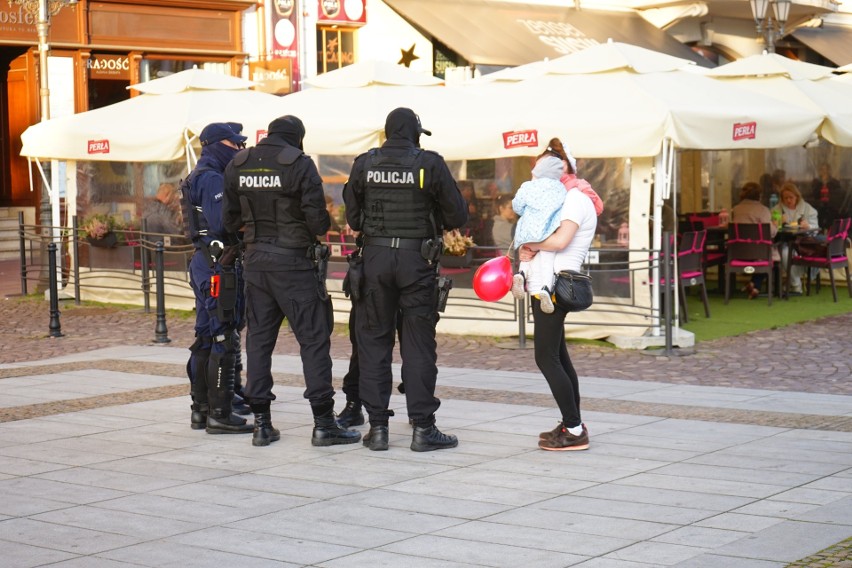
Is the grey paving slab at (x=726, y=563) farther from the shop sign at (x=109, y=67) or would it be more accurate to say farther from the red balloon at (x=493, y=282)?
the shop sign at (x=109, y=67)

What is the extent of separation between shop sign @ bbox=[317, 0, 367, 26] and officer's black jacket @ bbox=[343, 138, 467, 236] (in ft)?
56.8

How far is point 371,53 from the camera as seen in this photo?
25.2 meters

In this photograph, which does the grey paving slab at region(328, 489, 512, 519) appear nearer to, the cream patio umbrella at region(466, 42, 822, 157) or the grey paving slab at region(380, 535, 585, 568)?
the grey paving slab at region(380, 535, 585, 568)

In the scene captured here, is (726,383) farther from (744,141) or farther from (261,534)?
(261,534)

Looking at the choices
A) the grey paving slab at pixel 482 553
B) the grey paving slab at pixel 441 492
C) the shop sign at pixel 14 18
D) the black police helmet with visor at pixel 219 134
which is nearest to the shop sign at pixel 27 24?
the shop sign at pixel 14 18

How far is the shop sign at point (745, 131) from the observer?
1373 centimetres

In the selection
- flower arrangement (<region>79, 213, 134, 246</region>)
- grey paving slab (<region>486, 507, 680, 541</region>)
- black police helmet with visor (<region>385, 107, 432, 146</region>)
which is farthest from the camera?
flower arrangement (<region>79, 213, 134, 246</region>)

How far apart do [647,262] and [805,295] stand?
516 cm

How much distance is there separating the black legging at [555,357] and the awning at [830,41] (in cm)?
2452

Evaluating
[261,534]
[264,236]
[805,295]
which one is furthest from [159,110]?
[261,534]

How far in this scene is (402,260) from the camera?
782cm

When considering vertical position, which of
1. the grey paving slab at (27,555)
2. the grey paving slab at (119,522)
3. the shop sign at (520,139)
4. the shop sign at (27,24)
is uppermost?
the shop sign at (27,24)

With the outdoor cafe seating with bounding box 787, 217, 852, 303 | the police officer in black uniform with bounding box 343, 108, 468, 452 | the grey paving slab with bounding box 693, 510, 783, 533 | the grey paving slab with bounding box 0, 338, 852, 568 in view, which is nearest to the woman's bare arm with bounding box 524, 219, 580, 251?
the police officer in black uniform with bounding box 343, 108, 468, 452

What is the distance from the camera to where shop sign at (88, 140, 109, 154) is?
56.0 feet
